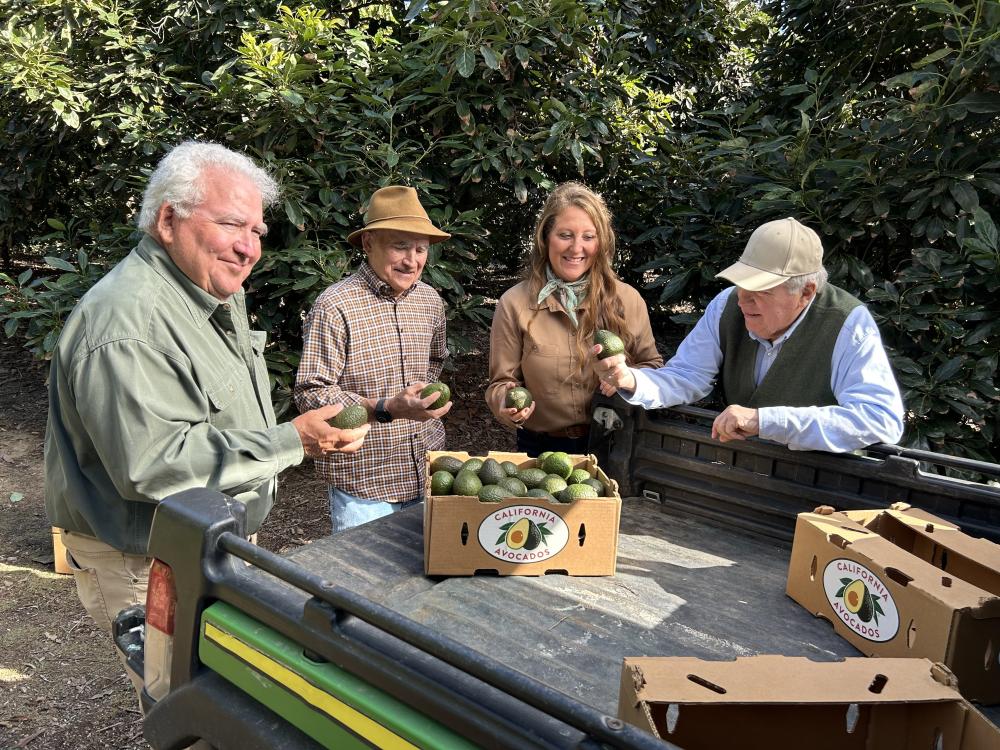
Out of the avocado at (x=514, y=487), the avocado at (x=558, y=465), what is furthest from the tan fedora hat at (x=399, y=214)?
the avocado at (x=514, y=487)

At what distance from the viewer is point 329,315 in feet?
11.4

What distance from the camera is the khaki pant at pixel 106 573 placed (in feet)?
8.58

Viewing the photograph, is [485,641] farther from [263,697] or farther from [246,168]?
[246,168]

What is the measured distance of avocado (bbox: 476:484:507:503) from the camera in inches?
99.7

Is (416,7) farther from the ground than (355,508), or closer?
farther from the ground

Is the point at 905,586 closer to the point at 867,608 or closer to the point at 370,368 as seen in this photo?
the point at 867,608

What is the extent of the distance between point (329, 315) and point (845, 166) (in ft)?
9.40

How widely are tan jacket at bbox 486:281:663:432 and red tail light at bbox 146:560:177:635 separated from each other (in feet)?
5.87

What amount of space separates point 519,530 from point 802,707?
1.07 m

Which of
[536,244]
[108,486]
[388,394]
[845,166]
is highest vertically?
[845,166]

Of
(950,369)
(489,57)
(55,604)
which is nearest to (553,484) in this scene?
(950,369)

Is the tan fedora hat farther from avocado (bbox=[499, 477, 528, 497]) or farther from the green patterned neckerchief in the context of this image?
avocado (bbox=[499, 477, 528, 497])

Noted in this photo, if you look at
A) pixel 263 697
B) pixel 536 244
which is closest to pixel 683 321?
pixel 536 244

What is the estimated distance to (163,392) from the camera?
2.38 meters
